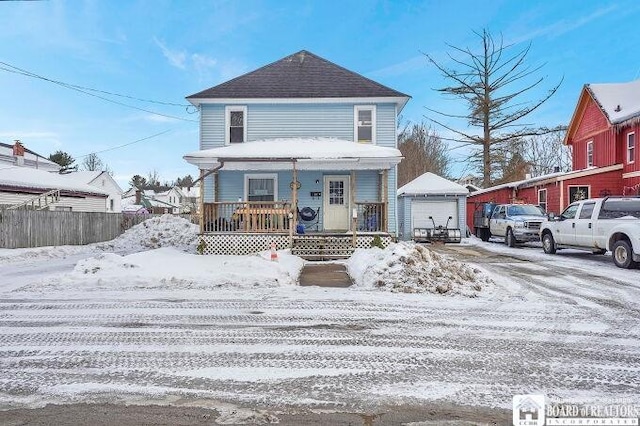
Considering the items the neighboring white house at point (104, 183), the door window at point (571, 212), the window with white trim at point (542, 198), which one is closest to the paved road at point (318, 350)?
the door window at point (571, 212)

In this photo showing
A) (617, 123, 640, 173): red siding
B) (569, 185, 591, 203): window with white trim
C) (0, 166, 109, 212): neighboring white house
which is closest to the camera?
(617, 123, 640, 173): red siding

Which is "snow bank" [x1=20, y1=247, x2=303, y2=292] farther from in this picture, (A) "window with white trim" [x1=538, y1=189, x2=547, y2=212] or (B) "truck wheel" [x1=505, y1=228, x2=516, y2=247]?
(A) "window with white trim" [x1=538, y1=189, x2=547, y2=212]

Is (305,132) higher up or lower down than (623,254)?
higher up

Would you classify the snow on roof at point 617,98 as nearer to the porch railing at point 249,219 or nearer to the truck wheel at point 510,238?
the truck wheel at point 510,238

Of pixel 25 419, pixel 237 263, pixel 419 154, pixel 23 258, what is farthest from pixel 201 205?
pixel 419 154

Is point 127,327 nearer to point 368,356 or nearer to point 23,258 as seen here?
point 368,356

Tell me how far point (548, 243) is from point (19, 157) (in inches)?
1428

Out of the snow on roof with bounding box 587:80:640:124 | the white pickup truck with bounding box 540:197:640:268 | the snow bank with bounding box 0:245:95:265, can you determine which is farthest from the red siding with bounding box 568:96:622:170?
the snow bank with bounding box 0:245:95:265

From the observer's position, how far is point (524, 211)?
63.5 feet

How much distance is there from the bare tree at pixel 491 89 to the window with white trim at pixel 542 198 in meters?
8.76

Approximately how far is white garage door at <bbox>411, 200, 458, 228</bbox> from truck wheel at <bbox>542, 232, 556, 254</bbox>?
8.49 metres

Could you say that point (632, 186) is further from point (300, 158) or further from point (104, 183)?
point (104, 183)

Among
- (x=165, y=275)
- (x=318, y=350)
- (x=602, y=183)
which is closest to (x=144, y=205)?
(x=165, y=275)

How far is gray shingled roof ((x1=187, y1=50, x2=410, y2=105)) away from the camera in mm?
16625
